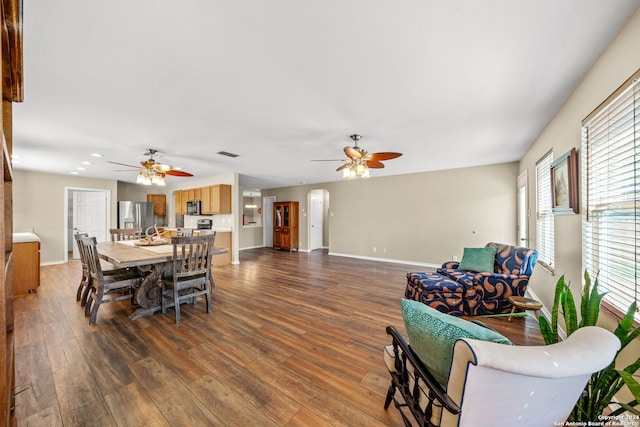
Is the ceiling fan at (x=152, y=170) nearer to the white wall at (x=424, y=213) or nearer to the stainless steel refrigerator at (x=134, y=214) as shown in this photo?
the stainless steel refrigerator at (x=134, y=214)

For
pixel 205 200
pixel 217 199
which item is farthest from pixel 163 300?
pixel 205 200

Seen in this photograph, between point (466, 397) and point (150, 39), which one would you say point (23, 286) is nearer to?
point (150, 39)

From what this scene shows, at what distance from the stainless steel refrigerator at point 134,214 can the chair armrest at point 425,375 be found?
8.39m

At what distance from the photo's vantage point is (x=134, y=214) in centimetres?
712

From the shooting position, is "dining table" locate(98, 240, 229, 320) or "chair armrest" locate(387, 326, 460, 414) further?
"dining table" locate(98, 240, 229, 320)

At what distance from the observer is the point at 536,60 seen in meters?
1.71

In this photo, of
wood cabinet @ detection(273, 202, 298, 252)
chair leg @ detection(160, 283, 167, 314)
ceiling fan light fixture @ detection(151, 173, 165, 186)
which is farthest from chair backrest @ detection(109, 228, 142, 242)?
wood cabinet @ detection(273, 202, 298, 252)

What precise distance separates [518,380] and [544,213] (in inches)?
132

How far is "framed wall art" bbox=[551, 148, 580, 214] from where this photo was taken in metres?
2.11

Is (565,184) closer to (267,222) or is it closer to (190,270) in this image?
(190,270)

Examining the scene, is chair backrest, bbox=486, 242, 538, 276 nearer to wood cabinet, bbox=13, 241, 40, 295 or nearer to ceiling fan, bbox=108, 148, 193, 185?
ceiling fan, bbox=108, 148, 193, 185

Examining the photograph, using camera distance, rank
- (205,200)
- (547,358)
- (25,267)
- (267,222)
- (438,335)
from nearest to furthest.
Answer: (547,358), (438,335), (25,267), (205,200), (267,222)

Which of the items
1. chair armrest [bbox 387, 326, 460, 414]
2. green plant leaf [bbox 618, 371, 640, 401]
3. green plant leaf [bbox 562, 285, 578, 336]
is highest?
green plant leaf [bbox 562, 285, 578, 336]

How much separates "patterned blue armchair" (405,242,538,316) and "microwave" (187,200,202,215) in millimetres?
5954
